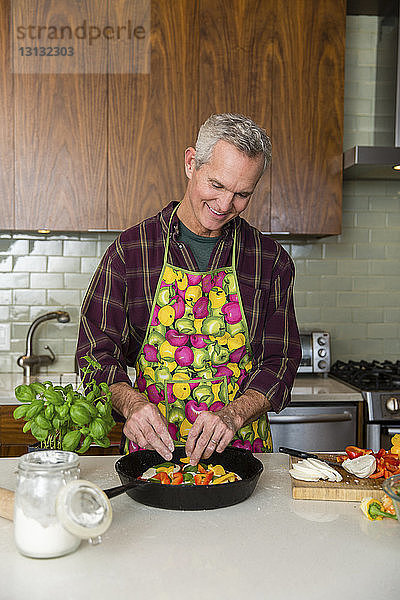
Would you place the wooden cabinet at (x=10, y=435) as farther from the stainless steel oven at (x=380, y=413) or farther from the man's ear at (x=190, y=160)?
the man's ear at (x=190, y=160)

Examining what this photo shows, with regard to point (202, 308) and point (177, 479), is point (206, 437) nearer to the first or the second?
point (177, 479)

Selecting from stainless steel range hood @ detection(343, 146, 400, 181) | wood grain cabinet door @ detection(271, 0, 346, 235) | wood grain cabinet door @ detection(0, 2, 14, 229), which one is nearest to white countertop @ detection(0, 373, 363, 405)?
wood grain cabinet door @ detection(271, 0, 346, 235)

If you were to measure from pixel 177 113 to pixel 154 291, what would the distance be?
1.48m

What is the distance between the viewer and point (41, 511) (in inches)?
47.0

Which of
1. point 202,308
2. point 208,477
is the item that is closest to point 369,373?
point 202,308

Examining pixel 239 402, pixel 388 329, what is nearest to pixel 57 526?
pixel 239 402

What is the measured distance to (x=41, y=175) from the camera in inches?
131

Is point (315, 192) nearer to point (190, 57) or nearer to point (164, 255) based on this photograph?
point (190, 57)

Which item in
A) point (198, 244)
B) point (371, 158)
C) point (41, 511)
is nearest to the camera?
point (41, 511)

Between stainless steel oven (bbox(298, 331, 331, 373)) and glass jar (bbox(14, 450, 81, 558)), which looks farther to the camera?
stainless steel oven (bbox(298, 331, 331, 373))

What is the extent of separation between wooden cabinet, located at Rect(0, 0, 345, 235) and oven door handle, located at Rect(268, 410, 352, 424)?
95cm

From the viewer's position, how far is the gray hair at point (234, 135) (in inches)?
76.3

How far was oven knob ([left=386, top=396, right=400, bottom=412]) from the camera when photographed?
10.4 feet

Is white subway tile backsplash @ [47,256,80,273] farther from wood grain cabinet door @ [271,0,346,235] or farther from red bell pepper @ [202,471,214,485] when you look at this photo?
red bell pepper @ [202,471,214,485]
